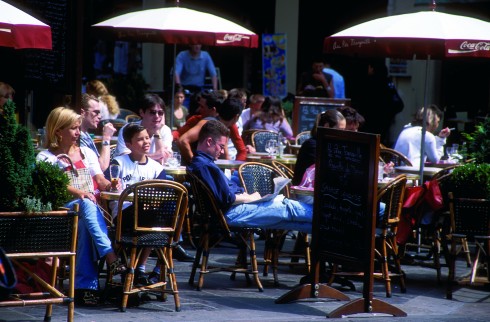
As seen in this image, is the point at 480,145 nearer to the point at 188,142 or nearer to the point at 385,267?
the point at 385,267

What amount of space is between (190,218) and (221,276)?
5.33 ft

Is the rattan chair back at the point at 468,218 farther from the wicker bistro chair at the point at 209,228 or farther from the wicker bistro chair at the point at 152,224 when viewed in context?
the wicker bistro chair at the point at 152,224

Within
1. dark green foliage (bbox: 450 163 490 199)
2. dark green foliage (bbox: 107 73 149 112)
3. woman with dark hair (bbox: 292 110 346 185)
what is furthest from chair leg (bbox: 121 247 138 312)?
dark green foliage (bbox: 107 73 149 112)

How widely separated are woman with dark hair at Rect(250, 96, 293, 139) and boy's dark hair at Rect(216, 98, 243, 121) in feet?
10.7

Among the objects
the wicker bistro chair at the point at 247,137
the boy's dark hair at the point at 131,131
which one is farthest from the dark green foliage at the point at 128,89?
the boy's dark hair at the point at 131,131

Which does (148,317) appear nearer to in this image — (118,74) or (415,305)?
(415,305)

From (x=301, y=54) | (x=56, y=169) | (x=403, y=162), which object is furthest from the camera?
(x=301, y=54)

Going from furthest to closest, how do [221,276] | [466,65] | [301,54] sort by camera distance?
[301,54], [466,65], [221,276]

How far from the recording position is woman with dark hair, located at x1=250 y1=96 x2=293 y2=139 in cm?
1430

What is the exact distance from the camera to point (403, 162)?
38.3 feet

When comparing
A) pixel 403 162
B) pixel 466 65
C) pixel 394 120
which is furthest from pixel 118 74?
pixel 403 162

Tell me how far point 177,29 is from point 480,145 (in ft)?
12.4

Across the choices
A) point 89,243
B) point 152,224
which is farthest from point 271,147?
point 89,243

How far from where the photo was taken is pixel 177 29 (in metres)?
11.7
